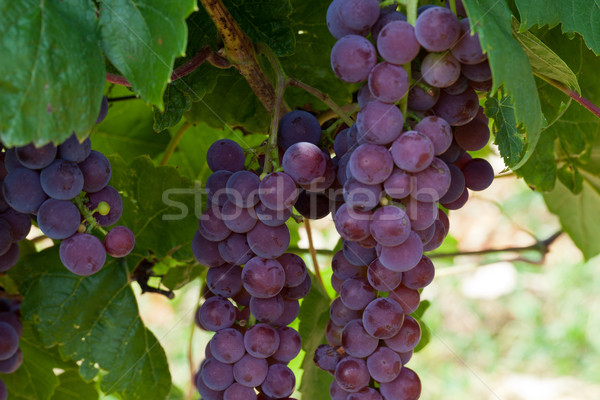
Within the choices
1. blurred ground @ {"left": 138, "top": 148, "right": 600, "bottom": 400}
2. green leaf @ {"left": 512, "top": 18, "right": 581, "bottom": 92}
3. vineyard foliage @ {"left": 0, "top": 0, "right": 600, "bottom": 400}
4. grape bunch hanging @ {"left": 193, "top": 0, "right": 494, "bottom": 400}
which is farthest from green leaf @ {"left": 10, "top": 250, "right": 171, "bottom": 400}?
blurred ground @ {"left": 138, "top": 148, "right": 600, "bottom": 400}

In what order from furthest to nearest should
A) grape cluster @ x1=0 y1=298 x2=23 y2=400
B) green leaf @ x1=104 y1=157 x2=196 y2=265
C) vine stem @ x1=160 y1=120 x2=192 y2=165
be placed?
vine stem @ x1=160 y1=120 x2=192 y2=165
green leaf @ x1=104 y1=157 x2=196 y2=265
grape cluster @ x1=0 y1=298 x2=23 y2=400

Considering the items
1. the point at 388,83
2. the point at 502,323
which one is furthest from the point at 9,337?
the point at 502,323

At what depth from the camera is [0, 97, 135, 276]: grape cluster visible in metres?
0.61

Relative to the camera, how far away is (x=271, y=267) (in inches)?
26.2

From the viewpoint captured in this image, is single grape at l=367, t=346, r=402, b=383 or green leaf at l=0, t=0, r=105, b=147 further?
single grape at l=367, t=346, r=402, b=383

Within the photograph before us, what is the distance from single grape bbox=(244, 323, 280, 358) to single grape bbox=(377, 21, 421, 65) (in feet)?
1.04

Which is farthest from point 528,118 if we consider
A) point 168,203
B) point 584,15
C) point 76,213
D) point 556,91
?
point 168,203

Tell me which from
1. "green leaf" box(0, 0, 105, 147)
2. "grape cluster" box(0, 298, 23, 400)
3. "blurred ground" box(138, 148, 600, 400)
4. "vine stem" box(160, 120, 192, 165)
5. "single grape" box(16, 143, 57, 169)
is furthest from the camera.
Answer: "blurred ground" box(138, 148, 600, 400)

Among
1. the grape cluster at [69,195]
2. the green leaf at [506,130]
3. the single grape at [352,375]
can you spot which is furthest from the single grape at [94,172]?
the green leaf at [506,130]

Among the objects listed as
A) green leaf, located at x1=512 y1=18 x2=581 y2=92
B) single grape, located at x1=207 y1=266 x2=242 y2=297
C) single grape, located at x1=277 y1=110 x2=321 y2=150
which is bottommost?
single grape, located at x1=207 y1=266 x2=242 y2=297

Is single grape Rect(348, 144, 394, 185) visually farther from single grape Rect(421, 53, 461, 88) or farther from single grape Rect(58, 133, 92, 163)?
single grape Rect(58, 133, 92, 163)

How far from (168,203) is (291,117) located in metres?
0.35

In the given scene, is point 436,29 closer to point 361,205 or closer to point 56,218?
point 361,205

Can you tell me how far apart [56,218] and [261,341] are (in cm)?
25
